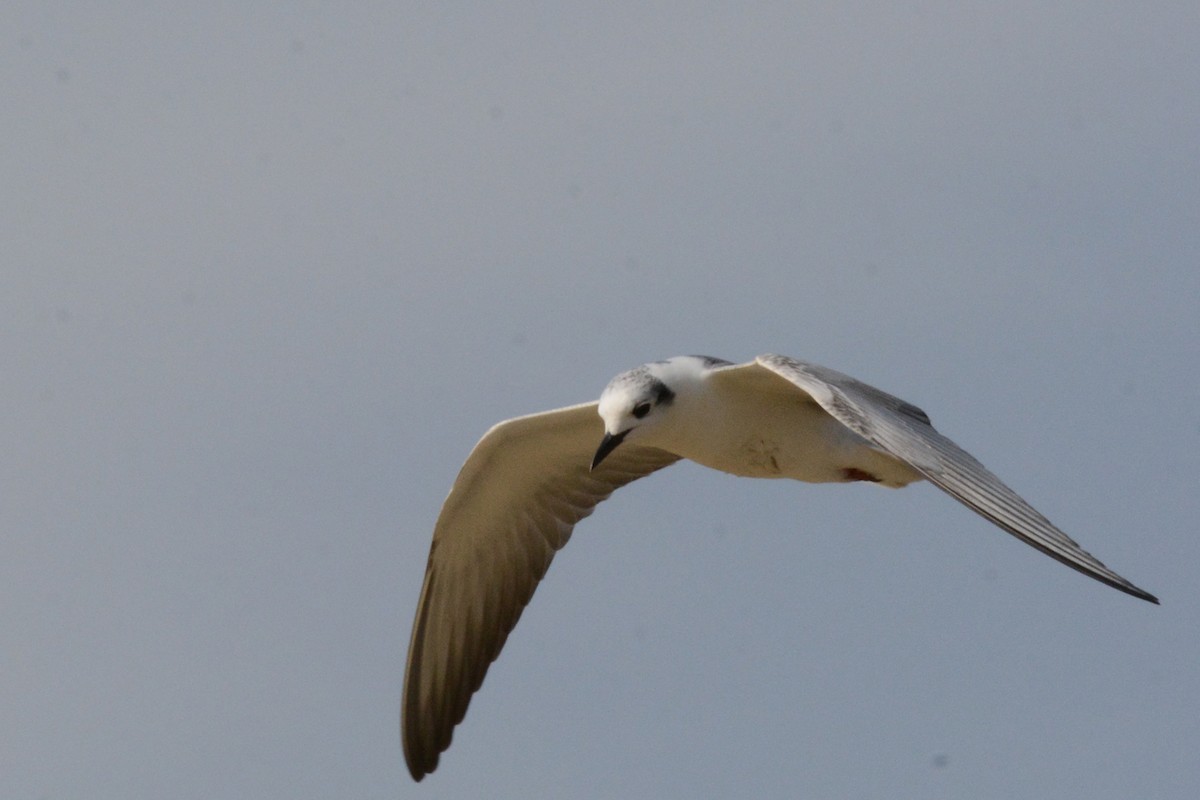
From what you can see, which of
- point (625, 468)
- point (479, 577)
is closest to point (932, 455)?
point (625, 468)

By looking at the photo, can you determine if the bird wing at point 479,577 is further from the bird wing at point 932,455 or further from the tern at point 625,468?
the bird wing at point 932,455

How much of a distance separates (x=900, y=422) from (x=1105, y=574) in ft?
9.19

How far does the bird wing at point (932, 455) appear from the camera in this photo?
10.6 m

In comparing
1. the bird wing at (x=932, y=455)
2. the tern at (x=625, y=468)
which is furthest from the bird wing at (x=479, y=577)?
the bird wing at (x=932, y=455)

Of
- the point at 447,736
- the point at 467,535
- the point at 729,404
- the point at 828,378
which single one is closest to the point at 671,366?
the point at 729,404

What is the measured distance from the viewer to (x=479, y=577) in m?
16.7

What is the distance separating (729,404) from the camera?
14.3m

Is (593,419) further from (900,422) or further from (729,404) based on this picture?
(900,422)

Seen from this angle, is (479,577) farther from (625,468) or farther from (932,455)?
(932,455)

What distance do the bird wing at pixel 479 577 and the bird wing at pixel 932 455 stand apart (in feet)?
10.5

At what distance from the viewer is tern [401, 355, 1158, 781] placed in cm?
1197

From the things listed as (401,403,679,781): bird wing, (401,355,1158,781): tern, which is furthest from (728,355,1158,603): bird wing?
(401,403,679,781): bird wing

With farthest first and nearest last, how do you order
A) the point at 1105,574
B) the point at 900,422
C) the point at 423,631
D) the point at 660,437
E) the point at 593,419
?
the point at 423,631 < the point at 593,419 < the point at 660,437 < the point at 900,422 < the point at 1105,574

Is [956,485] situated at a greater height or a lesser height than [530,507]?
lesser
